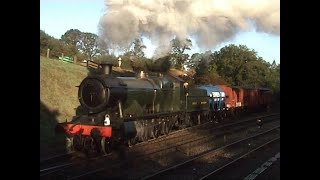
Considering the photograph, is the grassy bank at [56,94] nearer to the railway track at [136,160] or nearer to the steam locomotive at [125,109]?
the steam locomotive at [125,109]

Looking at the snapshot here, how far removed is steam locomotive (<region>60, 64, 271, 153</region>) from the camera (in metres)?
12.3

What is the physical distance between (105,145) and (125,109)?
1.84 meters

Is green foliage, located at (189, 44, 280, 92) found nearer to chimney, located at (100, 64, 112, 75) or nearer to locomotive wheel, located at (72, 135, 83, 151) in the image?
chimney, located at (100, 64, 112, 75)

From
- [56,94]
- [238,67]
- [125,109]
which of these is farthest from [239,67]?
[125,109]

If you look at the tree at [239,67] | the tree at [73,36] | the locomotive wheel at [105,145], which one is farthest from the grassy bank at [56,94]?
the tree at [73,36]

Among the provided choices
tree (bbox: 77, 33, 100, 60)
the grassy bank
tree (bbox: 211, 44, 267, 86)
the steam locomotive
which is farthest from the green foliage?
the steam locomotive

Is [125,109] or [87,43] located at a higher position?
[87,43]

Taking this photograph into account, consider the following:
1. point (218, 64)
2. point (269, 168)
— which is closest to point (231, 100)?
point (269, 168)

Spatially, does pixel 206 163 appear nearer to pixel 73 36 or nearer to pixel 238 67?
pixel 238 67

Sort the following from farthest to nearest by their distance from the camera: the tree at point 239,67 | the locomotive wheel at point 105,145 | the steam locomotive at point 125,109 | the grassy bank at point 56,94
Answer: the tree at point 239,67 → the grassy bank at point 56,94 → the steam locomotive at point 125,109 → the locomotive wheel at point 105,145

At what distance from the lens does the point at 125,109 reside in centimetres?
1380

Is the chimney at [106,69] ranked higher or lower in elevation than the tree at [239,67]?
lower

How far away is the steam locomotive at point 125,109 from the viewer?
12320 mm

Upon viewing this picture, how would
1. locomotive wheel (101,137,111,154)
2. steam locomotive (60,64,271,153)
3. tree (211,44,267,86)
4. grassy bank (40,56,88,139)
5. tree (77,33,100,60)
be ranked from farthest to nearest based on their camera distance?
tree (77,33,100,60)
tree (211,44,267,86)
grassy bank (40,56,88,139)
steam locomotive (60,64,271,153)
locomotive wheel (101,137,111,154)
